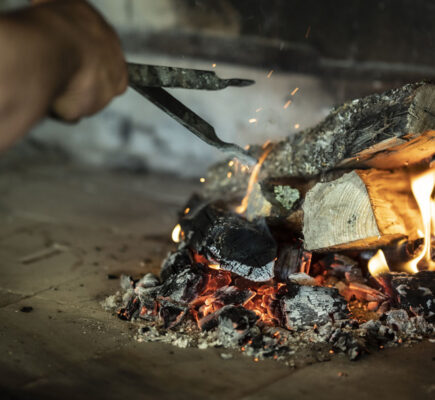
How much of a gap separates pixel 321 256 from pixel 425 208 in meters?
0.63

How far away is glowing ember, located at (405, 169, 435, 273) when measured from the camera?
276 cm

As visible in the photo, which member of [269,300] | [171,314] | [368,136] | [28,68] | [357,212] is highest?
[368,136]

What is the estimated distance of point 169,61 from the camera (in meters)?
5.27

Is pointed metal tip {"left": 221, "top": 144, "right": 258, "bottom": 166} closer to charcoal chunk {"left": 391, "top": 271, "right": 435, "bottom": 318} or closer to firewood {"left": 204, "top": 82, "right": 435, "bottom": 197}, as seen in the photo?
firewood {"left": 204, "top": 82, "right": 435, "bottom": 197}

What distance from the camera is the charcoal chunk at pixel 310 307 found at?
2474 mm

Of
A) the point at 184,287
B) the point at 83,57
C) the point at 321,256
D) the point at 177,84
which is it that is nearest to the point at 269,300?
the point at 184,287

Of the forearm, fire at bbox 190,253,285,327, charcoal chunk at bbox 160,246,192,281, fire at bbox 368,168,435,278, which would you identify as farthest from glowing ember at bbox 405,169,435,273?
the forearm

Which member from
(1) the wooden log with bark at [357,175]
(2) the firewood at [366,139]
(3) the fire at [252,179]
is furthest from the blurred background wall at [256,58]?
(1) the wooden log with bark at [357,175]

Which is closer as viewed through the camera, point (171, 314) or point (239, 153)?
point (171, 314)

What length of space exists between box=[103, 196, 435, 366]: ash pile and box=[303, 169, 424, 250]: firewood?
188mm

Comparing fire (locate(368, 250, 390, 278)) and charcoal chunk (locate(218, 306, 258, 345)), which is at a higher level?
fire (locate(368, 250, 390, 278))

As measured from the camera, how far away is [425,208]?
2781 mm

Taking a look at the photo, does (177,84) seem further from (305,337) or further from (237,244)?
(305,337)

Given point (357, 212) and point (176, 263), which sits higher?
point (357, 212)
